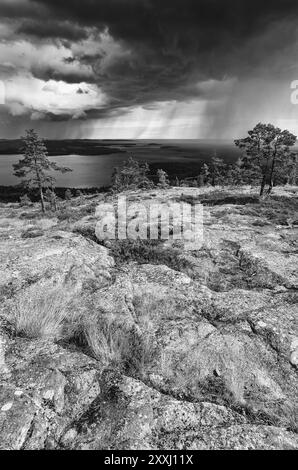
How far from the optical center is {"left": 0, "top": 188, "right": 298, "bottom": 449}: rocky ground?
13.1 ft

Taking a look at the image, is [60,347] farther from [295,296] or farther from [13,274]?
[295,296]

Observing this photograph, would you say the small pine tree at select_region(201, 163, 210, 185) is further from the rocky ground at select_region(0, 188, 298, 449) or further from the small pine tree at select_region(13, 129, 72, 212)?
the rocky ground at select_region(0, 188, 298, 449)

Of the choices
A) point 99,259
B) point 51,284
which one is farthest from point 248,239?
point 51,284

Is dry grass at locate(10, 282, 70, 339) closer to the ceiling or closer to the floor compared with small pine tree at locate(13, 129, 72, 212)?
closer to the floor

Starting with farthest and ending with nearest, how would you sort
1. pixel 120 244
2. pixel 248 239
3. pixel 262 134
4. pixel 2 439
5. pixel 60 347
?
pixel 262 134 < pixel 248 239 < pixel 120 244 < pixel 60 347 < pixel 2 439

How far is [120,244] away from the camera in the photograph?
1131 centimetres

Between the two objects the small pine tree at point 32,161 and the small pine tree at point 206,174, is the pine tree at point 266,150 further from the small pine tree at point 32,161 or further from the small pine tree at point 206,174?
the small pine tree at point 206,174

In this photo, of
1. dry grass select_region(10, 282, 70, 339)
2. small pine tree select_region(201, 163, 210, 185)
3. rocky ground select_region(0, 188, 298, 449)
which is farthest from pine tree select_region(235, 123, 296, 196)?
small pine tree select_region(201, 163, 210, 185)

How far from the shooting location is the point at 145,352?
5.46m

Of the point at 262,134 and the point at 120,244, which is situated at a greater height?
the point at 262,134

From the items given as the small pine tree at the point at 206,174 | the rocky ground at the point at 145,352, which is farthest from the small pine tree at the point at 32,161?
the small pine tree at the point at 206,174

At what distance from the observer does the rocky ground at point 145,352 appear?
4004 millimetres

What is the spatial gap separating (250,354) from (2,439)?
4397mm

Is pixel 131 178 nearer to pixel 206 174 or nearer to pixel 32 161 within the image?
pixel 206 174
